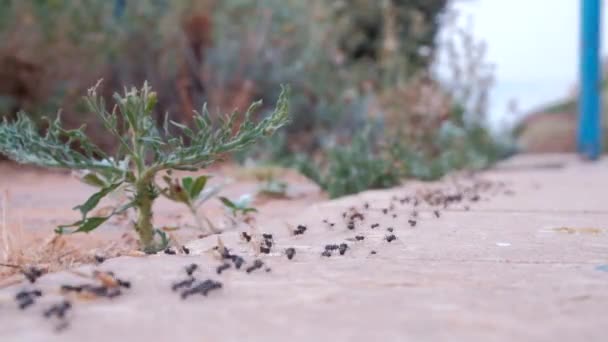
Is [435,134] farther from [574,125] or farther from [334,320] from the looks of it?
[574,125]

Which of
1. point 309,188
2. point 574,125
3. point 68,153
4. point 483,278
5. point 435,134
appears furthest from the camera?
point 574,125

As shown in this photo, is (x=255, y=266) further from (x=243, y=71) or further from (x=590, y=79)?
(x=590, y=79)

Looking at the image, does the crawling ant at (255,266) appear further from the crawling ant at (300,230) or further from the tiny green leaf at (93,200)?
the crawling ant at (300,230)

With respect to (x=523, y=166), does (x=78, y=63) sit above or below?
above

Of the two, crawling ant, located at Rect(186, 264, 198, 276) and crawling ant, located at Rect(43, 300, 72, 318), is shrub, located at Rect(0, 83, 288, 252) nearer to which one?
crawling ant, located at Rect(186, 264, 198, 276)

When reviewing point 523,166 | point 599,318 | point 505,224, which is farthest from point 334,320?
point 523,166

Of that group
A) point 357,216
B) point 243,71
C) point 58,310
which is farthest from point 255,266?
point 243,71
